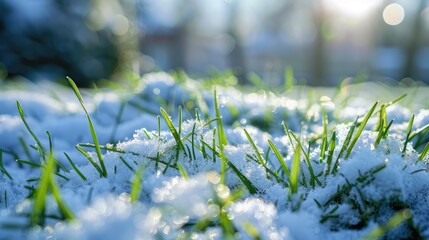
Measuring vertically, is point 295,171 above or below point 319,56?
above

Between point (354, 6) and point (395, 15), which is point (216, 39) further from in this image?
point (395, 15)

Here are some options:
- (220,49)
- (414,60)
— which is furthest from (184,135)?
(220,49)

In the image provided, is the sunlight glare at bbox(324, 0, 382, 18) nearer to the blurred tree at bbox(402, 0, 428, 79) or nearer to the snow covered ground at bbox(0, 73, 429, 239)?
the blurred tree at bbox(402, 0, 428, 79)

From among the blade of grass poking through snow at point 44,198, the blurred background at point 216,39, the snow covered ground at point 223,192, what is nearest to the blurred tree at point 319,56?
the blurred background at point 216,39

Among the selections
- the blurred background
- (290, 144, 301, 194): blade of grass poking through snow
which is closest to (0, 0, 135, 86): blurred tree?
the blurred background

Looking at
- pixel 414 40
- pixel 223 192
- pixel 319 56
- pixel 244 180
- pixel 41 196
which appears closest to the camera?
pixel 41 196

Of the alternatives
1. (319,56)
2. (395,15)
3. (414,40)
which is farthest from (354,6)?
(414,40)

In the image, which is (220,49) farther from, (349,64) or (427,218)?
(427,218)
